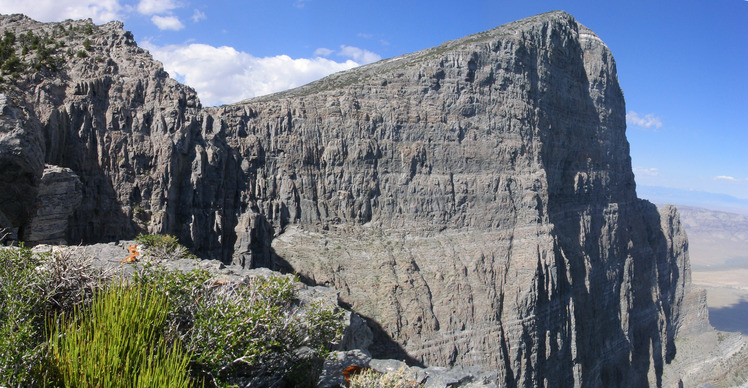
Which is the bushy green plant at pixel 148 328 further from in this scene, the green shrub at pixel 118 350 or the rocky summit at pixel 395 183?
the rocky summit at pixel 395 183

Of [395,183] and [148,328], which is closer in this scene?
[148,328]

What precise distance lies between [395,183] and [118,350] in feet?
142

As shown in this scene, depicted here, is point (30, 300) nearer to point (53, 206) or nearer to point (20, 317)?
point (20, 317)

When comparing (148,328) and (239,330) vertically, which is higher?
(148,328)

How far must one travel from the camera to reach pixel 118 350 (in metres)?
9.87

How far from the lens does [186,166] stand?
42781 mm

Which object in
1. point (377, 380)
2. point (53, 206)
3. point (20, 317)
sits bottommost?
point (377, 380)

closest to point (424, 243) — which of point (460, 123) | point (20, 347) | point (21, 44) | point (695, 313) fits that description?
point (460, 123)

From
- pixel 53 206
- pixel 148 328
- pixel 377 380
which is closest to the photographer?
pixel 148 328

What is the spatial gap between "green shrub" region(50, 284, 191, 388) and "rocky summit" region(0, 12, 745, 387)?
23662 mm

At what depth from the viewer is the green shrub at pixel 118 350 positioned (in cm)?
941

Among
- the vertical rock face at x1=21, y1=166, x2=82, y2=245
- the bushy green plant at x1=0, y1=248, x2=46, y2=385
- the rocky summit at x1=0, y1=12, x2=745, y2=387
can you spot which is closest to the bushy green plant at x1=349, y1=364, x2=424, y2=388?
the bushy green plant at x1=0, y1=248, x2=46, y2=385

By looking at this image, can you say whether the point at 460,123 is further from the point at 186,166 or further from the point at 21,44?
the point at 21,44

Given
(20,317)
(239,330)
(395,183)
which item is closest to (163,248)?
(20,317)
